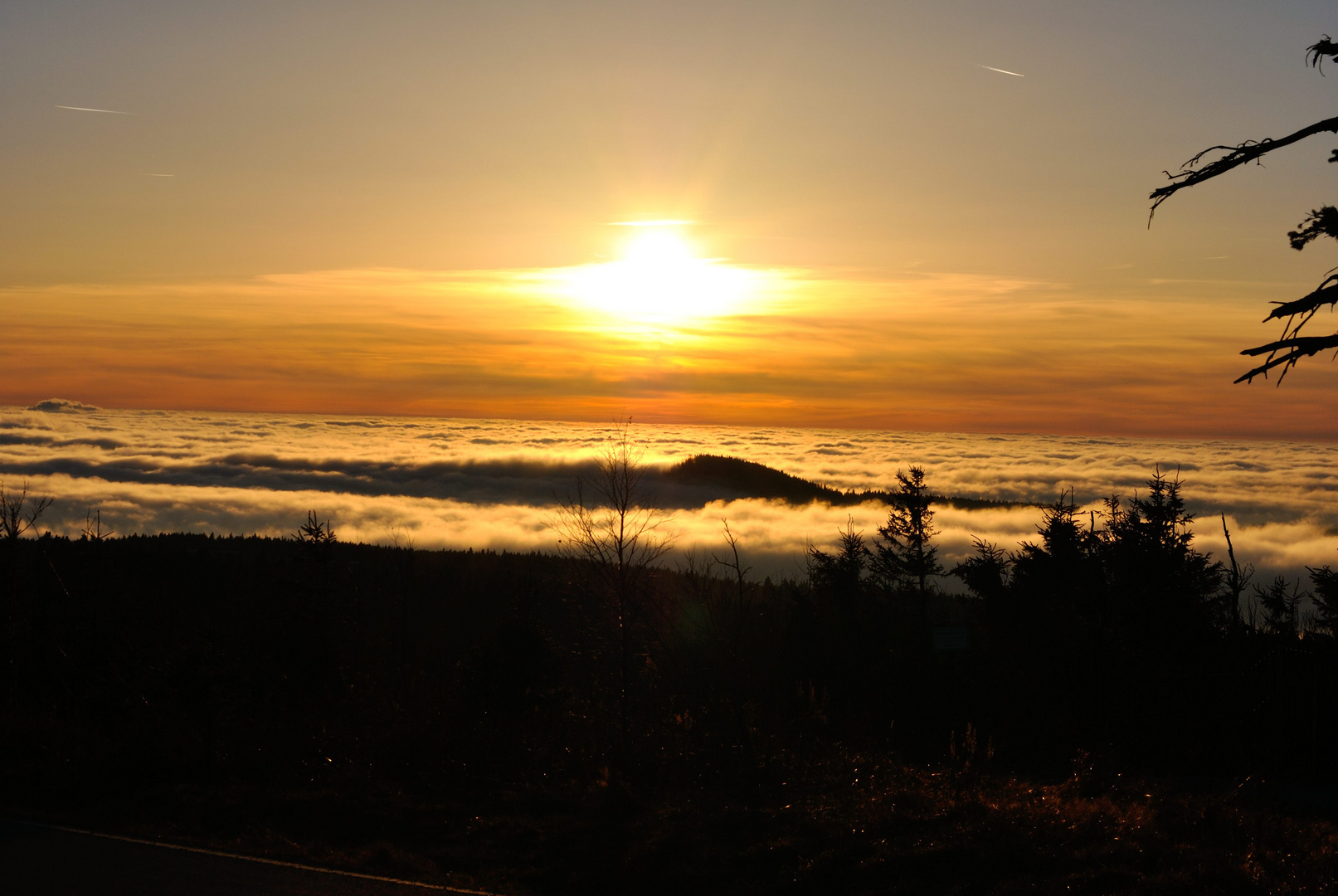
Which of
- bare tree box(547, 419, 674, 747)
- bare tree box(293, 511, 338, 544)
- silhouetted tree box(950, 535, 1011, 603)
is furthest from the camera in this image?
silhouetted tree box(950, 535, 1011, 603)

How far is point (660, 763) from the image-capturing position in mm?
13180

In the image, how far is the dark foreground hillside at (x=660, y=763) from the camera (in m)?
9.16

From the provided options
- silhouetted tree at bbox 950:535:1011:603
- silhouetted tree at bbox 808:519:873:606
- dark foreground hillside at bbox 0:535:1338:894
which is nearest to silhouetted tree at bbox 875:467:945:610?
silhouetted tree at bbox 808:519:873:606

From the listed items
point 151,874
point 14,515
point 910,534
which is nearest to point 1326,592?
point 910,534

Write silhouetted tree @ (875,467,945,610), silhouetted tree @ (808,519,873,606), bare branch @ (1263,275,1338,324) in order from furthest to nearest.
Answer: silhouetted tree @ (875,467,945,610) < silhouetted tree @ (808,519,873,606) < bare branch @ (1263,275,1338,324)

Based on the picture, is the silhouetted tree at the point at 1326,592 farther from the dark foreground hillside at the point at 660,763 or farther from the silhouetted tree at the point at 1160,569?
the dark foreground hillside at the point at 660,763

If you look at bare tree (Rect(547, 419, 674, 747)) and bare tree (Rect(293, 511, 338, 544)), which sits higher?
bare tree (Rect(547, 419, 674, 747))

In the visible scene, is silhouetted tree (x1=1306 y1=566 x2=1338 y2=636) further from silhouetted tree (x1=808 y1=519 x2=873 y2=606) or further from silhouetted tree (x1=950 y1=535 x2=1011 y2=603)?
silhouetted tree (x1=808 y1=519 x2=873 y2=606)

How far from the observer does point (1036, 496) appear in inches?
5561

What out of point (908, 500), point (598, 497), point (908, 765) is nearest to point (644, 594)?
point (598, 497)

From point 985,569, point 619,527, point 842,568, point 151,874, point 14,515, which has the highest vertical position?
point 619,527

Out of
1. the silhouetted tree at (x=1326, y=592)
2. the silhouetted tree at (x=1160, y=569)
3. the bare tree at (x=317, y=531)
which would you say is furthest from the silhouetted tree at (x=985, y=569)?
the bare tree at (x=317, y=531)

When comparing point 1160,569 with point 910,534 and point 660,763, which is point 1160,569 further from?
point 910,534

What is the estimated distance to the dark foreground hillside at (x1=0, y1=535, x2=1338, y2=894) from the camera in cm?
916
